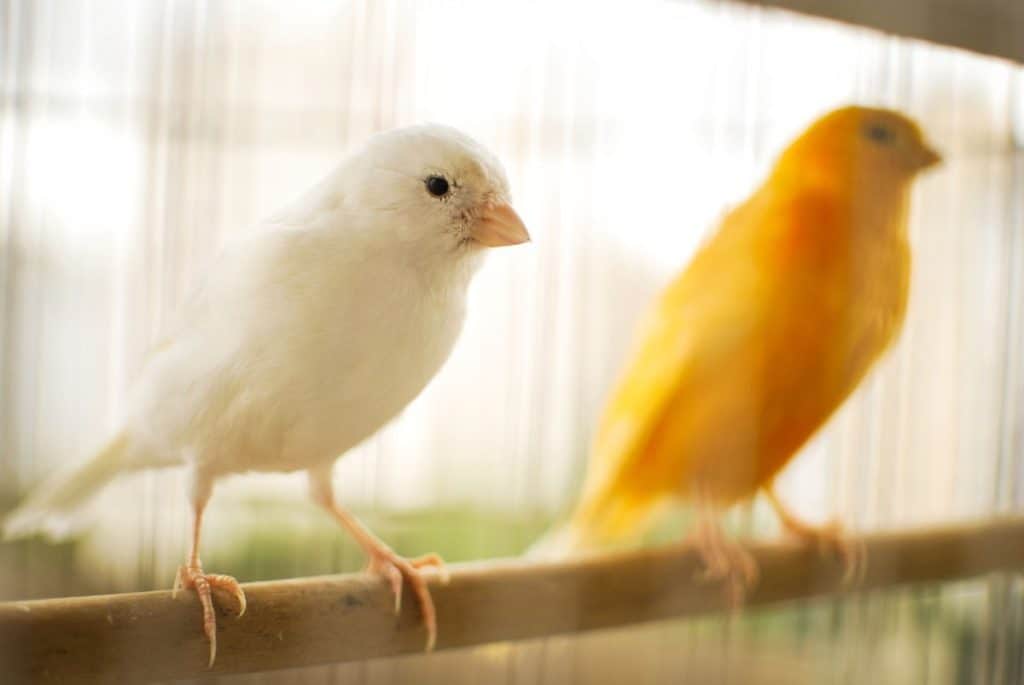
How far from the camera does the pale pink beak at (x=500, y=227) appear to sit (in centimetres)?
62

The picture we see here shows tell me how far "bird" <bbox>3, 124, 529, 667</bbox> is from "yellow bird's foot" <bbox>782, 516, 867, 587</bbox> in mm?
554

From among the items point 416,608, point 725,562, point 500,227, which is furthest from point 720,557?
point 500,227

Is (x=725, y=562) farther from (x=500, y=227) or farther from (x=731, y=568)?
(x=500, y=227)

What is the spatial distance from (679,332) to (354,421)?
0.46m

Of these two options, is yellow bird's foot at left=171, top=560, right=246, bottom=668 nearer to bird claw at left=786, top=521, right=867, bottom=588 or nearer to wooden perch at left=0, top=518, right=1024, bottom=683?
wooden perch at left=0, top=518, right=1024, bottom=683

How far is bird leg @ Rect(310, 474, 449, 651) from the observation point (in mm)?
663

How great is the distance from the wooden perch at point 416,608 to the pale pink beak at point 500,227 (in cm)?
26

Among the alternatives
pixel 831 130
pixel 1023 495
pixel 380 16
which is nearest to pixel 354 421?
pixel 380 16

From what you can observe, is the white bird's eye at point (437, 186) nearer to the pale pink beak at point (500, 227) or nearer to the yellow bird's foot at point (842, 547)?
the pale pink beak at point (500, 227)

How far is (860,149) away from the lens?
97 centimetres

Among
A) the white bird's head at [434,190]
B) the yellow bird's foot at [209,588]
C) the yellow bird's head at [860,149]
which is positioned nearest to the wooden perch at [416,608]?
the yellow bird's foot at [209,588]

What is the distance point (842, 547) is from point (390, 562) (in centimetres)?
52

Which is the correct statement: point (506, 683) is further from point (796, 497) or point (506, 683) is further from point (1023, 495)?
point (1023, 495)

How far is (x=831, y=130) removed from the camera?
97 cm
